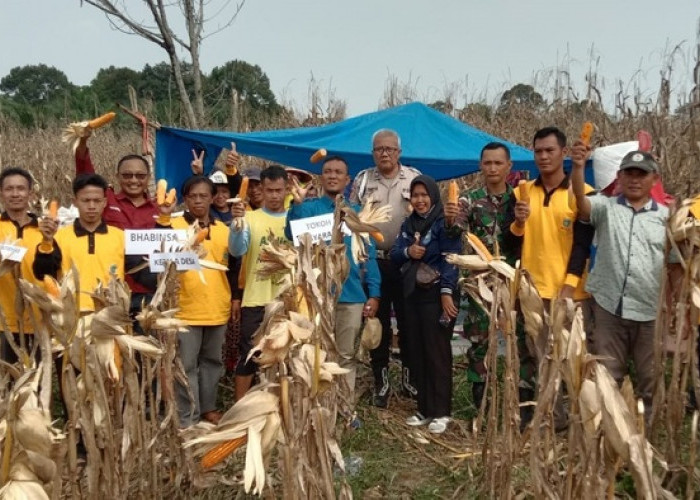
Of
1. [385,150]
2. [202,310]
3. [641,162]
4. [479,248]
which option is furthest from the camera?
[385,150]

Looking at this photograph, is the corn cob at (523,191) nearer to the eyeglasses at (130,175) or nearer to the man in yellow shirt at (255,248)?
the man in yellow shirt at (255,248)

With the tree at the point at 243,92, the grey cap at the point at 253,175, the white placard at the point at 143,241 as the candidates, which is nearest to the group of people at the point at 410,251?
the white placard at the point at 143,241

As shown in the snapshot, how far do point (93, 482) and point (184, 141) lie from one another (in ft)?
12.5

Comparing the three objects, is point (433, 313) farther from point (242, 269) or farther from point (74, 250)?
point (74, 250)

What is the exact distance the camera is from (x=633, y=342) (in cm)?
320

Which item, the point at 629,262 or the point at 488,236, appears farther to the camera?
the point at 488,236

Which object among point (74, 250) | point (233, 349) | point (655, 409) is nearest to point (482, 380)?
point (655, 409)

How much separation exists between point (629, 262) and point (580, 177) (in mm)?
460

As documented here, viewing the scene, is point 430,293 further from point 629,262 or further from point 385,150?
point 629,262

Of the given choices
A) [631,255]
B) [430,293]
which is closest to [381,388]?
[430,293]

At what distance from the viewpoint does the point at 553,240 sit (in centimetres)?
332

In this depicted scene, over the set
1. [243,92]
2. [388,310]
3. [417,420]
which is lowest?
[417,420]

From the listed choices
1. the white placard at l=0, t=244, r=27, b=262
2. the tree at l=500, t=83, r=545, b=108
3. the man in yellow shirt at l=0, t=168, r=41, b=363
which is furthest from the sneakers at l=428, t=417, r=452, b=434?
the tree at l=500, t=83, r=545, b=108

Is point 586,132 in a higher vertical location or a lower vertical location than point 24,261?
higher
